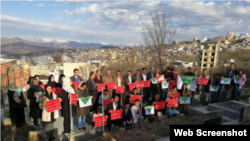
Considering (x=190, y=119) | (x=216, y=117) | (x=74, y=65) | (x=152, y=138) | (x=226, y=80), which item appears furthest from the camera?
(x=74, y=65)

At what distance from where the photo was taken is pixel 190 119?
25.2ft

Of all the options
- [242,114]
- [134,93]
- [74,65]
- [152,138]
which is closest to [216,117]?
[242,114]

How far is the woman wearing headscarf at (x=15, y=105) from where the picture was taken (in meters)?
6.45

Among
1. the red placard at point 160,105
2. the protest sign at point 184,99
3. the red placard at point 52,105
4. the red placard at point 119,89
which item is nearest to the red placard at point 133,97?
the red placard at point 119,89

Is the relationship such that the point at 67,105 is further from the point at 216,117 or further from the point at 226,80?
the point at 226,80

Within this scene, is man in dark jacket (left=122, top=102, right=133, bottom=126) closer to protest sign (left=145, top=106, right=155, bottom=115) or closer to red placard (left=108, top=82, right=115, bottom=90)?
protest sign (left=145, top=106, right=155, bottom=115)

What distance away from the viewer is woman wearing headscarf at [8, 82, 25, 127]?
6453mm

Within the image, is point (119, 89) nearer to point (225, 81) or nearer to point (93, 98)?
point (93, 98)

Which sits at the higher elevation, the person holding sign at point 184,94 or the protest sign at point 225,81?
the protest sign at point 225,81

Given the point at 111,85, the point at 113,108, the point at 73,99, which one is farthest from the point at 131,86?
the point at 73,99

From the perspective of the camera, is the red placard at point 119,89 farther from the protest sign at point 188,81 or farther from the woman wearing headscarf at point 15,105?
the woman wearing headscarf at point 15,105

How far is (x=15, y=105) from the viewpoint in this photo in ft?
21.7

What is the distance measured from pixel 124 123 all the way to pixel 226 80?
623cm

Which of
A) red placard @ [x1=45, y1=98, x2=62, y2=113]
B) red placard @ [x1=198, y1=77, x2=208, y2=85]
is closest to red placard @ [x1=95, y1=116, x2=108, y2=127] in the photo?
red placard @ [x1=45, y1=98, x2=62, y2=113]
